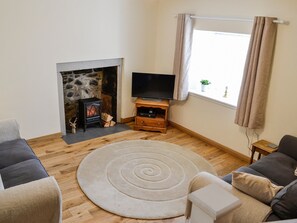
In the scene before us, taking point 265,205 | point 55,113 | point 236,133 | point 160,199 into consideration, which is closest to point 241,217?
point 265,205

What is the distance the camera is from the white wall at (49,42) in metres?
3.54

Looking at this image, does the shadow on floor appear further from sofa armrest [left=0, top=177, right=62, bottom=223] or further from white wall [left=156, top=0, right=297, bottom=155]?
sofa armrest [left=0, top=177, right=62, bottom=223]

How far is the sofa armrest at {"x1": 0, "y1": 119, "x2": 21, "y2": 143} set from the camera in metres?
3.01

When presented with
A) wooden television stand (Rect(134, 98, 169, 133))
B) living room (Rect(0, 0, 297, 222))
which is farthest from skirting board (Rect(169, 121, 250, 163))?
wooden television stand (Rect(134, 98, 169, 133))

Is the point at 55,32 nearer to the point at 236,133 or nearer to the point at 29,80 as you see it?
the point at 29,80

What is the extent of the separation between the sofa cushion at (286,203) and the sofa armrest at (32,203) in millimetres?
1631

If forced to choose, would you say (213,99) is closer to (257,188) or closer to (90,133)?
(90,133)

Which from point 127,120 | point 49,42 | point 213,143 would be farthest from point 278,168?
point 49,42

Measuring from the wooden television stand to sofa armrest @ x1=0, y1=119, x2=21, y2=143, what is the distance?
2066 mm

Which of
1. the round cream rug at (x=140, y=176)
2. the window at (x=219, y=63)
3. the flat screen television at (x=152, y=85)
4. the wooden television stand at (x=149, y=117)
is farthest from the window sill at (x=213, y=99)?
the round cream rug at (x=140, y=176)

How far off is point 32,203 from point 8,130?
1.41 m

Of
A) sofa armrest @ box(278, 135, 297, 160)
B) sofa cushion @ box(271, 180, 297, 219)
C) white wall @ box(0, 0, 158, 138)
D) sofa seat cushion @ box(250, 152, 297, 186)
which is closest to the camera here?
sofa cushion @ box(271, 180, 297, 219)

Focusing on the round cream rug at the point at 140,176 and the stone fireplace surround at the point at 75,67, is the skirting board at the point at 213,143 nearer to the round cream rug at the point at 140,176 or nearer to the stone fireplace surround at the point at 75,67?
the round cream rug at the point at 140,176

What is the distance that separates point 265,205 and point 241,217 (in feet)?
0.71
